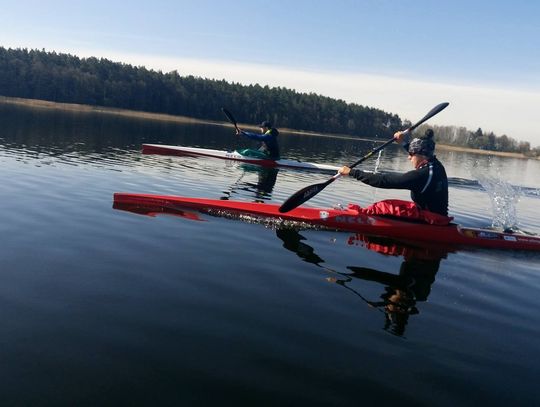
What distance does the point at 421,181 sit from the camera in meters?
9.57

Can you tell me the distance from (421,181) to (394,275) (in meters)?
2.64

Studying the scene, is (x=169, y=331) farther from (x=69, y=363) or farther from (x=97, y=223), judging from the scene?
(x=97, y=223)

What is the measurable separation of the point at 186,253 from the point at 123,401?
4059 millimetres

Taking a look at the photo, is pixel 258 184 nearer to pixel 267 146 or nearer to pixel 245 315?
pixel 267 146

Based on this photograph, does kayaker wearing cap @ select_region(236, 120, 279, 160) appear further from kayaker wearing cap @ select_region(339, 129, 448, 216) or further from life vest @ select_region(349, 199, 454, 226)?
kayaker wearing cap @ select_region(339, 129, 448, 216)

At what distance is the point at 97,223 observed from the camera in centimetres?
919

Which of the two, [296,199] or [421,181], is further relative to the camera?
[296,199]

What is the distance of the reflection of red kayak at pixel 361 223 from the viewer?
10180mm

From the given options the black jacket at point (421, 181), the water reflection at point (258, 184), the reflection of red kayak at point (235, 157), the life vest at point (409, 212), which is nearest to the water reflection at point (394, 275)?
the life vest at point (409, 212)

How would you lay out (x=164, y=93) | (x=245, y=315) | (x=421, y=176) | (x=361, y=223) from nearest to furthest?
(x=245, y=315)
(x=421, y=176)
(x=361, y=223)
(x=164, y=93)

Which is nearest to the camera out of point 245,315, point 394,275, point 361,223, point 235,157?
point 245,315

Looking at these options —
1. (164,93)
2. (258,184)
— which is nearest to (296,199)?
(258,184)

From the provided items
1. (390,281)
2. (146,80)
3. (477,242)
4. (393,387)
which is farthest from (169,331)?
(146,80)

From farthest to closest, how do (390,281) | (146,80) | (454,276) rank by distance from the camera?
(146,80)
(454,276)
(390,281)
